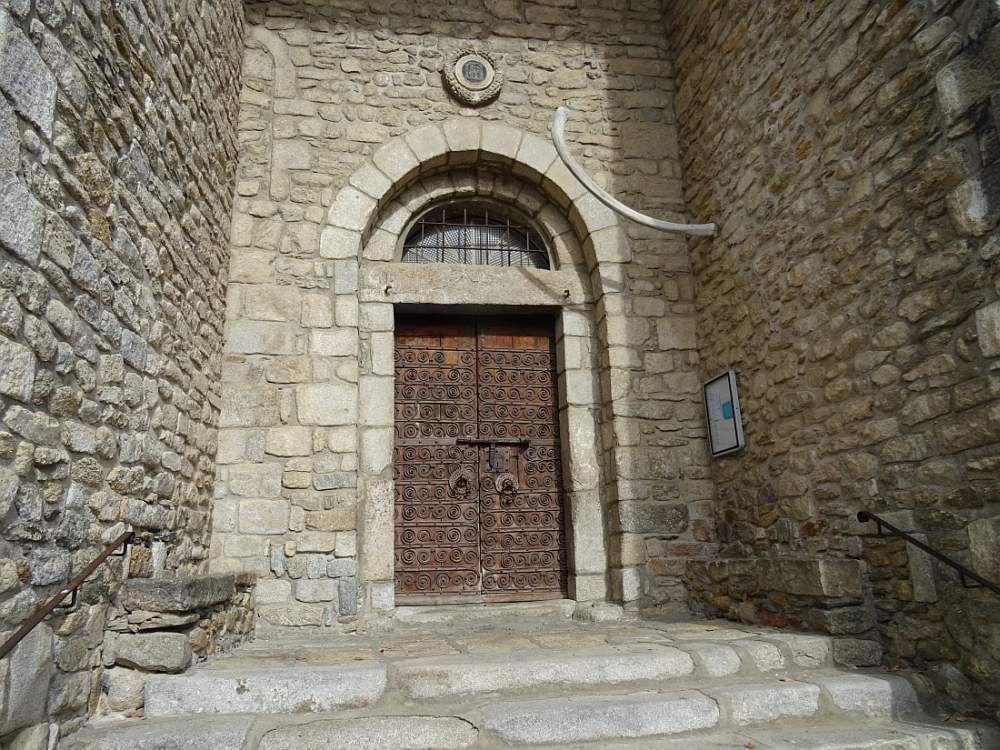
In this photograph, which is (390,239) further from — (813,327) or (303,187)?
(813,327)

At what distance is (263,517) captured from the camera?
4398mm

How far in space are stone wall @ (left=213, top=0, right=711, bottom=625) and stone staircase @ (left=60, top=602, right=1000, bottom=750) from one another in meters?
1.21

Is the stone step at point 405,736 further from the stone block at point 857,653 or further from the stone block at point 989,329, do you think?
the stone block at point 989,329

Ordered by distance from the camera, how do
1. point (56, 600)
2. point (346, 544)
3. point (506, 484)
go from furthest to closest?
point (506, 484) → point (346, 544) → point (56, 600)

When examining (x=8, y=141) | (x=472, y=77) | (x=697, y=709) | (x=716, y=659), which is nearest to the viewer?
(x=8, y=141)

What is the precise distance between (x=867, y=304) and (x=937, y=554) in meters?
1.21

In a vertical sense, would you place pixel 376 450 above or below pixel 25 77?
below

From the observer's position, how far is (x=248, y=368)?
463cm

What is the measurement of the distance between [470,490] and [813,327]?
250 centimetres

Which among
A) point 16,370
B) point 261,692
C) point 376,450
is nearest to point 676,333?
point 376,450

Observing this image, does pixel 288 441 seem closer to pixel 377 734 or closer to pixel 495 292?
pixel 495 292

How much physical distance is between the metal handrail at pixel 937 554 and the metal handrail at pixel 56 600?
3296 millimetres

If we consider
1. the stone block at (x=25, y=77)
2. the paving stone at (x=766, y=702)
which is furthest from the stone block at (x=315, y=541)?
the stone block at (x=25, y=77)

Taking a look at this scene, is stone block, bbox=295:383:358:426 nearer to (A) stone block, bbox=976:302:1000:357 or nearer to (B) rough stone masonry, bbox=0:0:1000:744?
(B) rough stone masonry, bbox=0:0:1000:744
